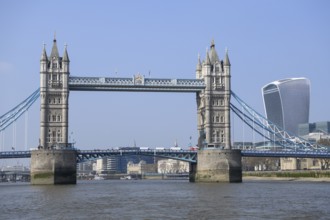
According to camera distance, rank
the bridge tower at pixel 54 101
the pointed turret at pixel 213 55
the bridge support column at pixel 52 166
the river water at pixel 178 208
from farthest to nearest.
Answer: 1. the pointed turret at pixel 213 55
2. the bridge tower at pixel 54 101
3. the bridge support column at pixel 52 166
4. the river water at pixel 178 208

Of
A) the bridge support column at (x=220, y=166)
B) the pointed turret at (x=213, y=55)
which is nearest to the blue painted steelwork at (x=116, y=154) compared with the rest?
the bridge support column at (x=220, y=166)

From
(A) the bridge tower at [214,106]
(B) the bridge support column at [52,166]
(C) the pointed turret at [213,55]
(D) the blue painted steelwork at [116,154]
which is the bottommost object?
(B) the bridge support column at [52,166]

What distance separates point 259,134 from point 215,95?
1195 cm

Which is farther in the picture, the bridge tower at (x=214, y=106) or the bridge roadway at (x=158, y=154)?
the bridge tower at (x=214, y=106)

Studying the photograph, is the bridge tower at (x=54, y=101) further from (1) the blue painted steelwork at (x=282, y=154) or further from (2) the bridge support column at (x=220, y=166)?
(1) the blue painted steelwork at (x=282, y=154)

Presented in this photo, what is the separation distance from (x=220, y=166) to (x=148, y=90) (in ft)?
60.1

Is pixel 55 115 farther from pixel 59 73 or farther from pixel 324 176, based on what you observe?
pixel 324 176

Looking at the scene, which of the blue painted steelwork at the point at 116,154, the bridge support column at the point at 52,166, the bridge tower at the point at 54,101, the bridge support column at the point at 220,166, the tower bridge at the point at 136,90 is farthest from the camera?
the bridge tower at the point at 54,101

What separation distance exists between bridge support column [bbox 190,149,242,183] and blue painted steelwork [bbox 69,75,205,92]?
42.5 feet

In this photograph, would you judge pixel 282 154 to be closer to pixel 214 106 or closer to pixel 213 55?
pixel 214 106

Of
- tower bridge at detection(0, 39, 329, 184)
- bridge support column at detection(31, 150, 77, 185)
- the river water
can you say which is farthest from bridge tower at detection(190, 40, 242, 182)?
the river water

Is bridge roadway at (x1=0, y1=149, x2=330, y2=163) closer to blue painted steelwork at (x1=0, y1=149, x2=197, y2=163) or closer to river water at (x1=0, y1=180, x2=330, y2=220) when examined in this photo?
blue painted steelwork at (x1=0, y1=149, x2=197, y2=163)

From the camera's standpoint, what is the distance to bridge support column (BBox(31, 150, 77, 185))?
4278 inches

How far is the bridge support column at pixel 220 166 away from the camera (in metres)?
113
